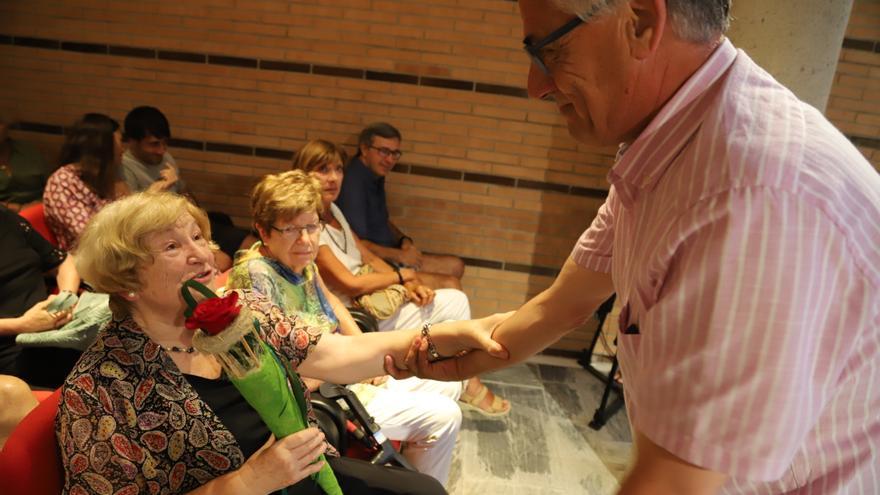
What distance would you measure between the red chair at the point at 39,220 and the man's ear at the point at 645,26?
4.16 m

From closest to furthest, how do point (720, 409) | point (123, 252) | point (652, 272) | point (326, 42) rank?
point (720, 409), point (652, 272), point (123, 252), point (326, 42)

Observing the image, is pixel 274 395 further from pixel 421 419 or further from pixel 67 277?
pixel 67 277

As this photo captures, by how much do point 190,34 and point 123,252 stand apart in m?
3.95

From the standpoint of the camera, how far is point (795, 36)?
3092 millimetres

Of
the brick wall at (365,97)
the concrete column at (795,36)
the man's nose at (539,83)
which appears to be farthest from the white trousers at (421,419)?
the concrete column at (795,36)

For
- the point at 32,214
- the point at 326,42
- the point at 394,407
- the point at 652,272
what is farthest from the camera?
the point at 326,42

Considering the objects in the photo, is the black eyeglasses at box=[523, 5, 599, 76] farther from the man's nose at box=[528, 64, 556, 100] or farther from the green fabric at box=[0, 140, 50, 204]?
the green fabric at box=[0, 140, 50, 204]

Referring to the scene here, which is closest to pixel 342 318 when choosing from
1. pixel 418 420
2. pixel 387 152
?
pixel 418 420

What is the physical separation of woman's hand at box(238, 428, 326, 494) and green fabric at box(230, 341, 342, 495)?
0.12 feet

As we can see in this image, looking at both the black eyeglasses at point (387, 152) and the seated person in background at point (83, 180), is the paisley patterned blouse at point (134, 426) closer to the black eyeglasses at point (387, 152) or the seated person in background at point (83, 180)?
the seated person in background at point (83, 180)

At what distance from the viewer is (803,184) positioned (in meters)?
0.67

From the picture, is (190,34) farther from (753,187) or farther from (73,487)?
(753,187)

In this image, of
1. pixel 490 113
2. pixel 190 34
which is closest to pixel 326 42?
pixel 190 34

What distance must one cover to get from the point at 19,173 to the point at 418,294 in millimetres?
3551
